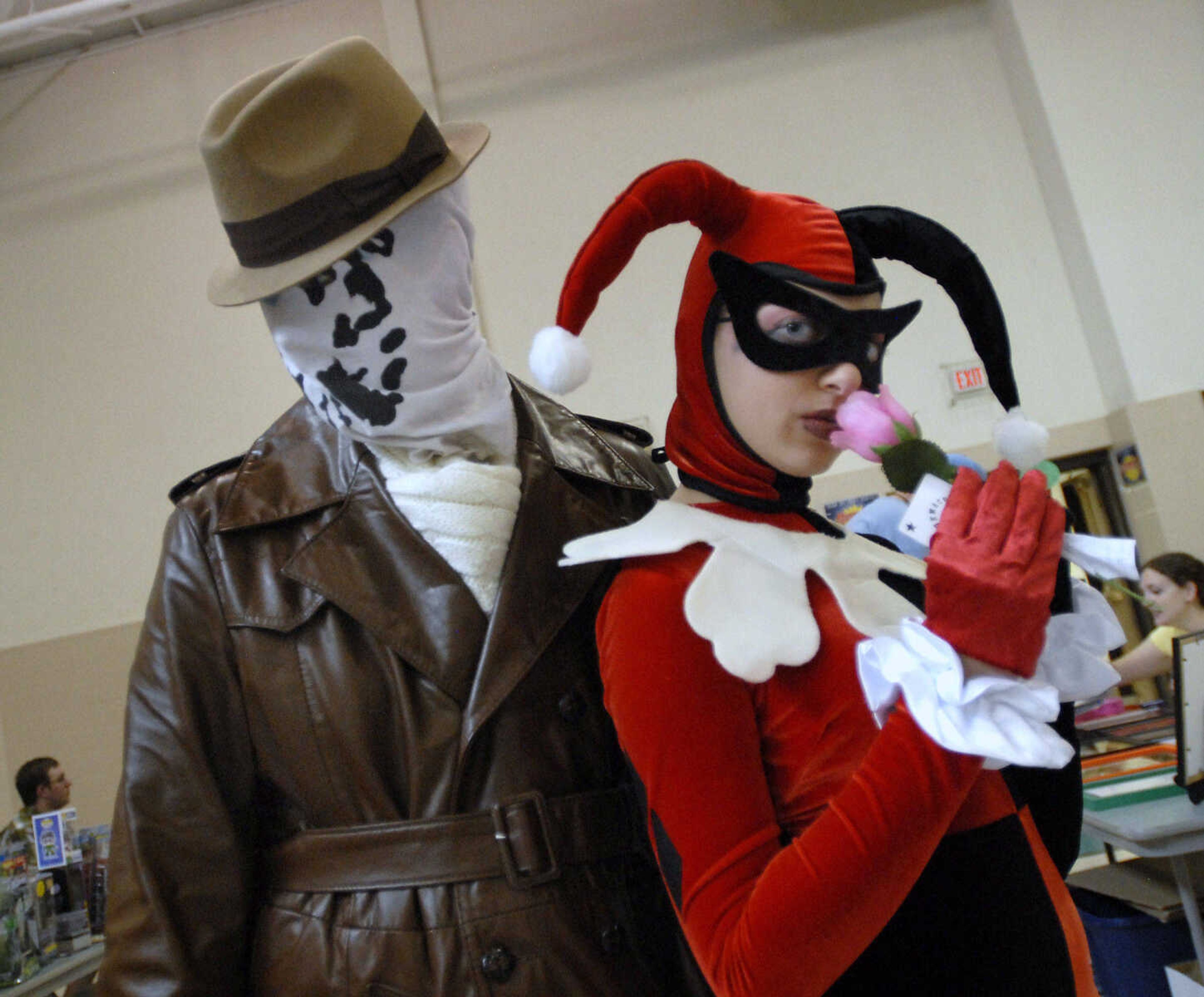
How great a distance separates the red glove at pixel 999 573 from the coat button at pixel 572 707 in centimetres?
52

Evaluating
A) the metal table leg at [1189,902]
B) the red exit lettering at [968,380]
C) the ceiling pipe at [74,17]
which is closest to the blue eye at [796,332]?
the metal table leg at [1189,902]

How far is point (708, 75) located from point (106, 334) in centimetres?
365

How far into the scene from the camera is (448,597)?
52.4 inches

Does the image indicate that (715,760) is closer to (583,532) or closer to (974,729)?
(974,729)

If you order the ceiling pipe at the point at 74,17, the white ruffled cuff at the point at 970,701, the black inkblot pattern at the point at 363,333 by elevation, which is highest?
the ceiling pipe at the point at 74,17

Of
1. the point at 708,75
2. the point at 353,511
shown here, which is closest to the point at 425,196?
the point at 353,511

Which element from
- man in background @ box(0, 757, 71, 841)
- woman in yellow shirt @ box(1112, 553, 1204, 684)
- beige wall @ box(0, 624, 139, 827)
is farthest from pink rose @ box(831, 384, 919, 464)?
beige wall @ box(0, 624, 139, 827)

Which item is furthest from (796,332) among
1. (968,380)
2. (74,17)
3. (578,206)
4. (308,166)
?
(74,17)

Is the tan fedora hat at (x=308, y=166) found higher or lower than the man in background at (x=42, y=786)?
higher

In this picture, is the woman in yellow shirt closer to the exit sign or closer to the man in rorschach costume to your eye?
the exit sign

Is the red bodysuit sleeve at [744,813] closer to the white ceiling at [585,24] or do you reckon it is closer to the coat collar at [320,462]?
the coat collar at [320,462]

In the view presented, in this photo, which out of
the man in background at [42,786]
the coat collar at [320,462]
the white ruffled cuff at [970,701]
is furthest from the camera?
the man in background at [42,786]

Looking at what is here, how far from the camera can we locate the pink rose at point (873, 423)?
1.06 m

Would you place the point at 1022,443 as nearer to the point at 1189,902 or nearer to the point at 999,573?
the point at 999,573
